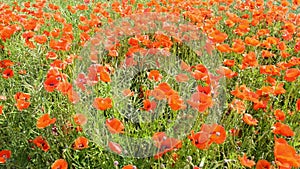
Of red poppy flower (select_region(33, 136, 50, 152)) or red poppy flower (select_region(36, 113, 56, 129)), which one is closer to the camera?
red poppy flower (select_region(36, 113, 56, 129))

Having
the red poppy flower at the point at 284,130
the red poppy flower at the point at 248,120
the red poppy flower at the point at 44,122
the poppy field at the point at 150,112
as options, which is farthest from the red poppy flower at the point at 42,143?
the red poppy flower at the point at 284,130

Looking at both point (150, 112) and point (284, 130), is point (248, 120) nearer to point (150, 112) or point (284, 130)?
point (284, 130)

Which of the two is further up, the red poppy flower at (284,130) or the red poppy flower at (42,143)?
the red poppy flower at (284,130)

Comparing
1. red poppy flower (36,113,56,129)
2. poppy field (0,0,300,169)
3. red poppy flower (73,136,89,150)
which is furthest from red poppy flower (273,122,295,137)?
red poppy flower (36,113,56,129)

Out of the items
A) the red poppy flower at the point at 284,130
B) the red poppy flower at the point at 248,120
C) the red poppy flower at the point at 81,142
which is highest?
the red poppy flower at the point at 284,130

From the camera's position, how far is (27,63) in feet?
10.1

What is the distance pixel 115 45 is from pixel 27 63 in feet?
2.49

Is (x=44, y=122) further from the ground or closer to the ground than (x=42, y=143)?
further from the ground

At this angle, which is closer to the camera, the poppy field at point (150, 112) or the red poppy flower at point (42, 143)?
the poppy field at point (150, 112)

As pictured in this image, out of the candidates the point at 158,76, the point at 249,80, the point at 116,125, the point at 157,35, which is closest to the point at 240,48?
the point at 249,80

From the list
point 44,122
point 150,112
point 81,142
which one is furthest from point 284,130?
point 44,122

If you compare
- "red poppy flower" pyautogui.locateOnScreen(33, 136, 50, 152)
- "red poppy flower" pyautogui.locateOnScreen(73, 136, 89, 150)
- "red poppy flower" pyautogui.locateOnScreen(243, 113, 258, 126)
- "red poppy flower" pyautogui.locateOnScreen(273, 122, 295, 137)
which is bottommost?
"red poppy flower" pyautogui.locateOnScreen(33, 136, 50, 152)

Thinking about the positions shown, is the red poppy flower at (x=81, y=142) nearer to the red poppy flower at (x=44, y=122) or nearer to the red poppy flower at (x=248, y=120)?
the red poppy flower at (x=44, y=122)

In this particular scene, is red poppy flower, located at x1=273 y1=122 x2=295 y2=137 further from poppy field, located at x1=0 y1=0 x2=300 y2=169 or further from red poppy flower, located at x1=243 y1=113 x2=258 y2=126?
red poppy flower, located at x1=243 y1=113 x2=258 y2=126
